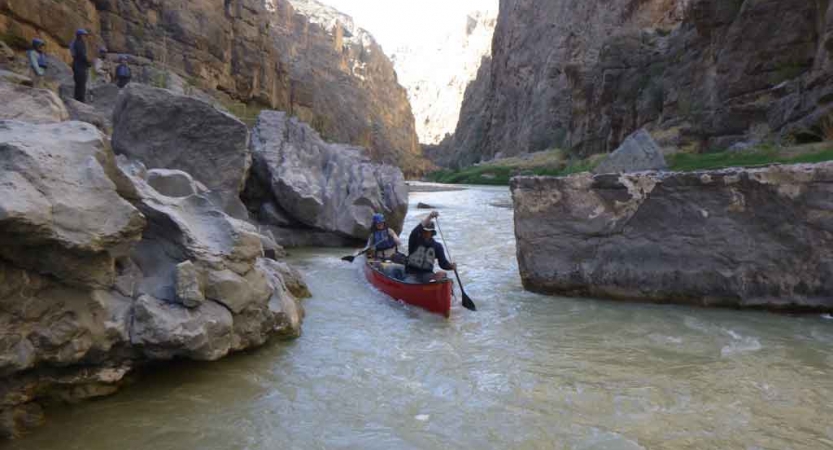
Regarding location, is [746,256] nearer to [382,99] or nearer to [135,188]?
[135,188]

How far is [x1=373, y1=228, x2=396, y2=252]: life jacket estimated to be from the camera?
35.2 ft

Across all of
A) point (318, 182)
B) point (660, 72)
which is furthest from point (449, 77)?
point (318, 182)

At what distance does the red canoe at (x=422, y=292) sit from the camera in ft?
24.6

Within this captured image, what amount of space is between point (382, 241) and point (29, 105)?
6.28 metres

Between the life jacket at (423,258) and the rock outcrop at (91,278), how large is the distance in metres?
3.10

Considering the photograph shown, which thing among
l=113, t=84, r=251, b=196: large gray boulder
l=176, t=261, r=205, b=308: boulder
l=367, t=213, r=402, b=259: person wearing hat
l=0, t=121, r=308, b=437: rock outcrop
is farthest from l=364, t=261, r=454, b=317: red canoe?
l=113, t=84, r=251, b=196: large gray boulder

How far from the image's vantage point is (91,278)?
425 centimetres

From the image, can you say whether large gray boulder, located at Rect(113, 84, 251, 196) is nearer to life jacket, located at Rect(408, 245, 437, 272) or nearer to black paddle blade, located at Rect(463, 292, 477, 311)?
life jacket, located at Rect(408, 245, 437, 272)

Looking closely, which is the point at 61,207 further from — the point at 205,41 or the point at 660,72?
the point at 660,72

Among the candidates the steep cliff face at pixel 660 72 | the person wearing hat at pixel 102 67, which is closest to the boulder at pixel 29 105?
the person wearing hat at pixel 102 67

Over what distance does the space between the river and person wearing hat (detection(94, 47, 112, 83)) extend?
15.7 meters

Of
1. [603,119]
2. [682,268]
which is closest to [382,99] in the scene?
[603,119]

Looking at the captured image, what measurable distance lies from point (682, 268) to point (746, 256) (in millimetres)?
781

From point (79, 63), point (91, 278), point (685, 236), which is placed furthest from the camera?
point (79, 63)
